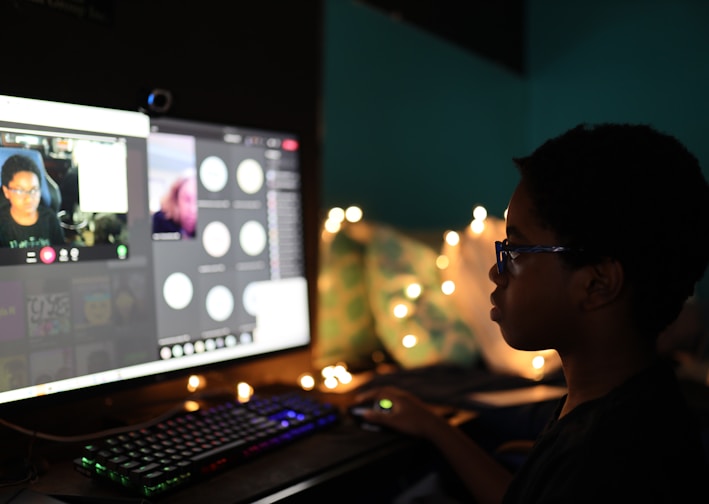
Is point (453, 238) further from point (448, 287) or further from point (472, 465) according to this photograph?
point (472, 465)

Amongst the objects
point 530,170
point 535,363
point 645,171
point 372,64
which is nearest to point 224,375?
point 535,363

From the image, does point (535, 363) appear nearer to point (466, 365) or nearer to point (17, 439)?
point (466, 365)

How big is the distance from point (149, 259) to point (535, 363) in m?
0.96

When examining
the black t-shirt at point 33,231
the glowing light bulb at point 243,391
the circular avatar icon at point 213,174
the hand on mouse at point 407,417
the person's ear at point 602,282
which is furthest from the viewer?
the glowing light bulb at point 243,391

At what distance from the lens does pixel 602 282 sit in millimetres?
732

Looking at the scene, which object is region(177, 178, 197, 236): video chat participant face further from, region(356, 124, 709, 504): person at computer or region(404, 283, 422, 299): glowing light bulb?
region(404, 283, 422, 299): glowing light bulb

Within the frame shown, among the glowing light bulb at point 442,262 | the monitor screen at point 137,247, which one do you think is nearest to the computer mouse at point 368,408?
the monitor screen at point 137,247

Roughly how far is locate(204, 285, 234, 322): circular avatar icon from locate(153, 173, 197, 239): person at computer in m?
0.12

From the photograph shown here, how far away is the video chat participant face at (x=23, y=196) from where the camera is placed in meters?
0.91

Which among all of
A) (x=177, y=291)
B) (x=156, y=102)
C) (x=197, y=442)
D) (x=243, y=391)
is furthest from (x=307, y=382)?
(x=156, y=102)

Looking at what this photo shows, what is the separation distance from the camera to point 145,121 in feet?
→ 3.55

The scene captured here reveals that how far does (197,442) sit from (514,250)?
51 cm

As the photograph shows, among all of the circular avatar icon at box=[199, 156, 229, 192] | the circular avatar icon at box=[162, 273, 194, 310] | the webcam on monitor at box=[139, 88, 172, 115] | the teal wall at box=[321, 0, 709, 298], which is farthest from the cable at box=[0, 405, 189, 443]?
the teal wall at box=[321, 0, 709, 298]

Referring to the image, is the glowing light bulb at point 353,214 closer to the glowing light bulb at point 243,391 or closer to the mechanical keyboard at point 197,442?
the glowing light bulb at point 243,391
